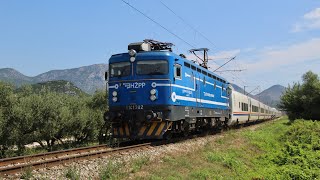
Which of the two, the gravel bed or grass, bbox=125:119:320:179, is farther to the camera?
grass, bbox=125:119:320:179

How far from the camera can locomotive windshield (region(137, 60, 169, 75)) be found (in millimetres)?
16562

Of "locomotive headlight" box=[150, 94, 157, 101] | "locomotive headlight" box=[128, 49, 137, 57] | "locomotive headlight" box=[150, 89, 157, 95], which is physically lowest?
"locomotive headlight" box=[150, 94, 157, 101]

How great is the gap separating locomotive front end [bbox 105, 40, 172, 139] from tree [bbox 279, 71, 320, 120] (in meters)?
41.5

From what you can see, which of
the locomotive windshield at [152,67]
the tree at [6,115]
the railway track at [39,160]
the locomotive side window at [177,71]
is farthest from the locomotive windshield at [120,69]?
the tree at [6,115]

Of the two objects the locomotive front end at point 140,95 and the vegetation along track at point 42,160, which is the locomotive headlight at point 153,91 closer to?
the locomotive front end at point 140,95

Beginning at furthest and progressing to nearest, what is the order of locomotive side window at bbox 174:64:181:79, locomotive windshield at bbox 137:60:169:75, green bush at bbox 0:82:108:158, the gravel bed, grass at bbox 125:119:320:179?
green bush at bbox 0:82:108:158, locomotive side window at bbox 174:64:181:79, locomotive windshield at bbox 137:60:169:75, grass at bbox 125:119:320:179, the gravel bed

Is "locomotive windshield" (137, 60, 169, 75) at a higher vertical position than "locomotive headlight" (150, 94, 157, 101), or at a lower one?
higher

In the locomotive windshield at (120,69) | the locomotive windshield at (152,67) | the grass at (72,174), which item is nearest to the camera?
the grass at (72,174)

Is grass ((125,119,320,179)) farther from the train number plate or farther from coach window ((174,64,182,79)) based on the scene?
coach window ((174,64,182,79))

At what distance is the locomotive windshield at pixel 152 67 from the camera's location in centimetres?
1656

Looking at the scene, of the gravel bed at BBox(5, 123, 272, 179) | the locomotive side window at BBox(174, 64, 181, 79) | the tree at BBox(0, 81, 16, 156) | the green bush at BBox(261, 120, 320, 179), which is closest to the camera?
the gravel bed at BBox(5, 123, 272, 179)

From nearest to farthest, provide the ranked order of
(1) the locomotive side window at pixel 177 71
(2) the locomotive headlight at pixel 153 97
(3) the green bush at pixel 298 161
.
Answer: (3) the green bush at pixel 298 161, (2) the locomotive headlight at pixel 153 97, (1) the locomotive side window at pixel 177 71

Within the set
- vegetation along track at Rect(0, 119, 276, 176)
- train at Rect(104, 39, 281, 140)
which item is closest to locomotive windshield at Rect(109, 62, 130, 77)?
train at Rect(104, 39, 281, 140)

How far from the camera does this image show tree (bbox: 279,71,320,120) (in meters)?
52.1
